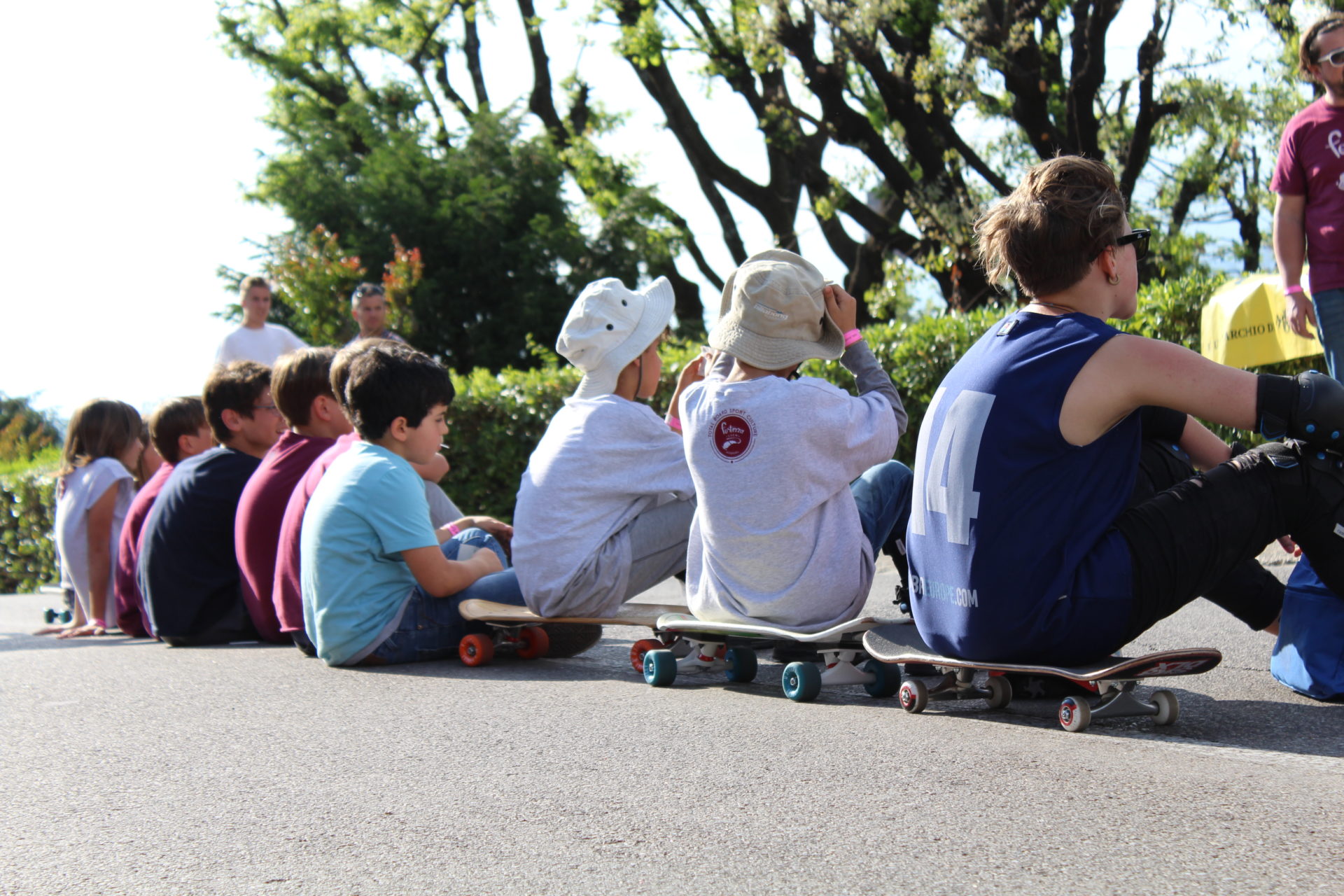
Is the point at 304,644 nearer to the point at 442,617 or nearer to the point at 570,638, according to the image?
the point at 442,617

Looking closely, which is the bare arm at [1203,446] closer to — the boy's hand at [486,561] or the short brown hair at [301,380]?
the boy's hand at [486,561]

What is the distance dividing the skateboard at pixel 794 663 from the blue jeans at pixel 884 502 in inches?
16.4

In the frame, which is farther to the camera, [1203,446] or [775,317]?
[775,317]

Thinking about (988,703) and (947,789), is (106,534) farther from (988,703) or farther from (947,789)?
(947,789)

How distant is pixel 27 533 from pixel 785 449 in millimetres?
15265

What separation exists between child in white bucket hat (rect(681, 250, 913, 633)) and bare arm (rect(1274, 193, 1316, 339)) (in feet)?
8.58

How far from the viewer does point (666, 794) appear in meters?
2.83

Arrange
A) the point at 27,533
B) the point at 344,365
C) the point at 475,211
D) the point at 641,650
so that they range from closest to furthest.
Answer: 1. the point at 641,650
2. the point at 344,365
3. the point at 27,533
4. the point at 475,211

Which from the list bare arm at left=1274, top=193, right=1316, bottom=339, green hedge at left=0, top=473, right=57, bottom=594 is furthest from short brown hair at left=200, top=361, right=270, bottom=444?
green hedge at left=0, top=473, right=57, bottom=594

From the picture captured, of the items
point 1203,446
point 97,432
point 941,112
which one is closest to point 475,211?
point 941,112

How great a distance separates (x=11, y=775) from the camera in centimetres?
344

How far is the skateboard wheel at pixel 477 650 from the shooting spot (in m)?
5.10

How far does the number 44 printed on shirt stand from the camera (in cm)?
332

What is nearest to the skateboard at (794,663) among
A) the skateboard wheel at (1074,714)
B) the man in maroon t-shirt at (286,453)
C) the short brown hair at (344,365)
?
the skateboard wheel at (1074,714)
